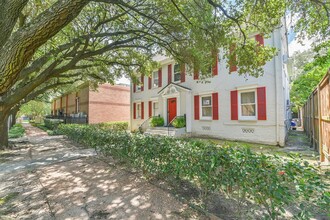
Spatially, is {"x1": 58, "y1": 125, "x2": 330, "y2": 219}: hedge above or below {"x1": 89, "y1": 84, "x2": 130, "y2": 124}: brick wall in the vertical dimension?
below

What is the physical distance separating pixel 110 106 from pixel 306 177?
811 inches

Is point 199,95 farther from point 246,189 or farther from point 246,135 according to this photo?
point 246,189

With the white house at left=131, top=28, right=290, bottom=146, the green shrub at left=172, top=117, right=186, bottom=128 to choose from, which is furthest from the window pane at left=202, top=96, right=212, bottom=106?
the green shrub at left=172, top=117, right=186, bottom=128

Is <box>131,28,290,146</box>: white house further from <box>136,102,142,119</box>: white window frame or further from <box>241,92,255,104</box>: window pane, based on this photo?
<box>136,102,142,119</box>: white window frame

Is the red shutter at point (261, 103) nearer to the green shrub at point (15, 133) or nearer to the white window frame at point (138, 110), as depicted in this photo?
the white window frame at point (138, 110)

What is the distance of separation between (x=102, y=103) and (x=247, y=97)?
15.4 metres

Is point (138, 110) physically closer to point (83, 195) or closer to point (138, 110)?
point (138, 110)

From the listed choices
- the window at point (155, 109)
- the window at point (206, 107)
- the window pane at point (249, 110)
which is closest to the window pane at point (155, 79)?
the window at point (155, 109)

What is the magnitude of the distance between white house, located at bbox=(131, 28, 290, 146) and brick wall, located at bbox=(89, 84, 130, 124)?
6.66 metres

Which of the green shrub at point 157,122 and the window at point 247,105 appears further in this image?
the green shrub at point 157,122

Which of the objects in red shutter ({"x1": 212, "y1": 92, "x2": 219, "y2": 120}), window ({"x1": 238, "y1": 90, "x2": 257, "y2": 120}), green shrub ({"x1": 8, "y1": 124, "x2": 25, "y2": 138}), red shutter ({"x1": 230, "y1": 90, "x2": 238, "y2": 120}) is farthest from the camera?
green shrub ({"x1": 8, "y1": 124, "x2": 25, "y2": 138})

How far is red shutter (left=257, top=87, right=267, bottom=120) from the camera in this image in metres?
9.28

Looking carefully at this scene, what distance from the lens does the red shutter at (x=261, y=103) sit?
9.28m

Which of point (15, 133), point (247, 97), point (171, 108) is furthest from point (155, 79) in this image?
point (15, 133)
